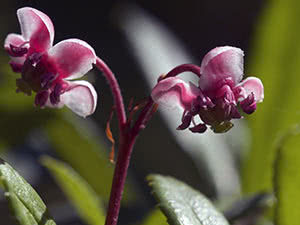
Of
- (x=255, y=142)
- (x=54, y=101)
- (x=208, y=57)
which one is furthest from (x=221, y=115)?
(x=255, y=142)

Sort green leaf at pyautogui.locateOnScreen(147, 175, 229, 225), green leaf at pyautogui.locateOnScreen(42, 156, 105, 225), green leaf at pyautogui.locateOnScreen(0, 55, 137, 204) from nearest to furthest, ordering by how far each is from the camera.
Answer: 1. green leaf at pyautogui.locateOnScreen(147, 175, 229, 225)
2. green leaf at pyautogui.locateOnScreen(42, 156, 105, 225)
3. green leaf at pyautogui.locateOnScreen(0, 55, 137, 204)

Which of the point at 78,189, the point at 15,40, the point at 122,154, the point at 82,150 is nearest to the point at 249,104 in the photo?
the point at 122,154

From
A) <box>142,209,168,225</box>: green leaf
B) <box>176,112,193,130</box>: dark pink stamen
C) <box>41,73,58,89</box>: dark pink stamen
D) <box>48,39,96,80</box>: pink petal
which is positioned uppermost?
<box>48,39,96,80</box>: pink petal

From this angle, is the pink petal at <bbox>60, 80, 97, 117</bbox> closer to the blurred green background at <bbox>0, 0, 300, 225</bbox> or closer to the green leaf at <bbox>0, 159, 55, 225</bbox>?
the green leaf at <bbox>0, 159, 55, 225</bbox>

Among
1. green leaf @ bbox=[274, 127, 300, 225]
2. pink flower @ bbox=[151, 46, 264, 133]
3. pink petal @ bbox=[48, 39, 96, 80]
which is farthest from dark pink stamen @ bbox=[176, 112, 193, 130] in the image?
green leaf @ bbox=[274, 127, 300, 225]

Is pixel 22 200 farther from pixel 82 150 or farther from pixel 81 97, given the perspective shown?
pixel 82 150

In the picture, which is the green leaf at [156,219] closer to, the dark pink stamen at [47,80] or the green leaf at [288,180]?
the green leaf at [288,180]

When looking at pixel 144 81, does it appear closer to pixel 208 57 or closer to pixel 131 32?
pixel 131 32
